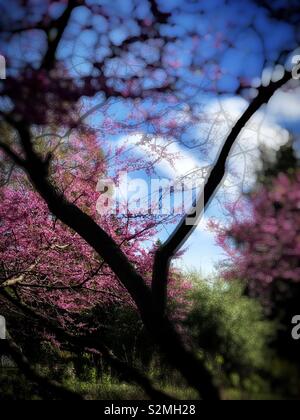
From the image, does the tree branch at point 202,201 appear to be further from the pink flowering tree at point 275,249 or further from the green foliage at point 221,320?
the green foliage at point 221,320

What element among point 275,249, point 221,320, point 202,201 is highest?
point 221,320

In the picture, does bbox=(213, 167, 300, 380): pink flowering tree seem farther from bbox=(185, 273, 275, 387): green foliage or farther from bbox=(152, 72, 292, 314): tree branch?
bbox=(185, 273, 275, 387): green foliage

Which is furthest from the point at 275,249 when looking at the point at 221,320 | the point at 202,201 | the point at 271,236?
the point at 221,320

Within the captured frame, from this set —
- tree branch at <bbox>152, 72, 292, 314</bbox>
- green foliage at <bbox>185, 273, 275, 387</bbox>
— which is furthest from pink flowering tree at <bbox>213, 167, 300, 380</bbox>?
green foliage at <bbox>185, 273, 275, 387</bbox>

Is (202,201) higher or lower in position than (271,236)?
higher

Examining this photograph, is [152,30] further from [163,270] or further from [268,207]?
[163,270]

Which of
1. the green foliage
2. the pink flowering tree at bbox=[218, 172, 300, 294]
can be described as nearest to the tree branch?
the pink flowering tree at bbox=[218, 172, 300, 294]

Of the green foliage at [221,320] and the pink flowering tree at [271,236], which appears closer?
the pink flowering tree at [271,236]

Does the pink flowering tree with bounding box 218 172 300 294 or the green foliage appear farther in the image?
the green foliage

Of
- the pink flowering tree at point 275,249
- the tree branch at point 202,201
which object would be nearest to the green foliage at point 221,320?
the pink flowering tree at point 275,249

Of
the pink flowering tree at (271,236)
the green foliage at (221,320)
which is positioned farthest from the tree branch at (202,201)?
the green foliage at (221,320)

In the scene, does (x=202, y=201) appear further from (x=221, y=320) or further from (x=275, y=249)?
(x=221, y=320)

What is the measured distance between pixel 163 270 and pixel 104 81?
59.9 inches

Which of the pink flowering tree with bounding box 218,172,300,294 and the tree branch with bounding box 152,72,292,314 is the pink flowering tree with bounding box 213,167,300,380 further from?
the tree branch with bounding box 152,72,292,314
